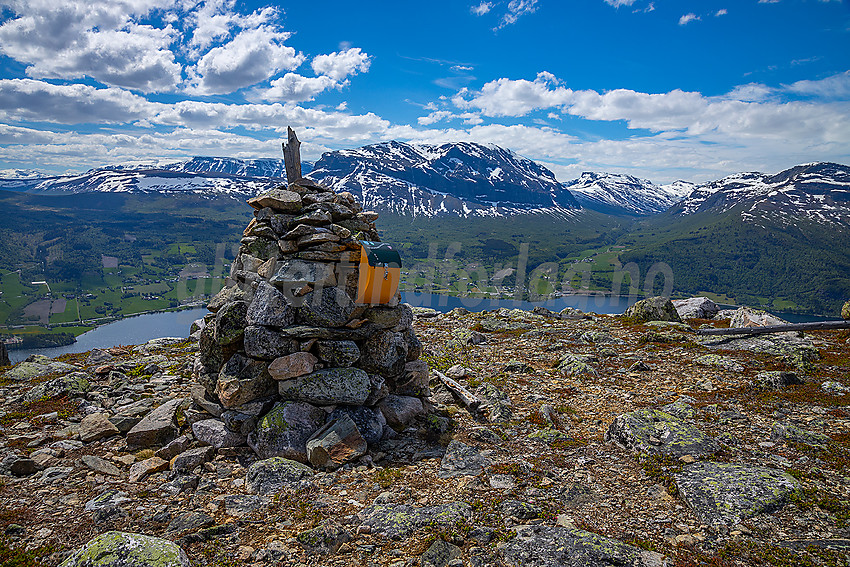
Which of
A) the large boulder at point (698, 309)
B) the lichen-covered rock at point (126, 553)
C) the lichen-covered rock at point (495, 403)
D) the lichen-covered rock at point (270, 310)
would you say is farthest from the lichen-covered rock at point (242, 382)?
→ the large boulder at point (698, 309)

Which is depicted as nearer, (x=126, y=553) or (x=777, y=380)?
(x=126, y=553)

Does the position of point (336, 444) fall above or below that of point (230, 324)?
below

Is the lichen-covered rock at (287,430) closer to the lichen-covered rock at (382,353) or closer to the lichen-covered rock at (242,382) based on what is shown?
the lichen-covered rock at (242,382)

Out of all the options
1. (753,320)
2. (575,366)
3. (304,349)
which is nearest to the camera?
(304,349)

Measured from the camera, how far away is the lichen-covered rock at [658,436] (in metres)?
11.0

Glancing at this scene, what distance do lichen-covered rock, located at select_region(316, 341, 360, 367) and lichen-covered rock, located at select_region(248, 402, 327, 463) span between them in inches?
59.4

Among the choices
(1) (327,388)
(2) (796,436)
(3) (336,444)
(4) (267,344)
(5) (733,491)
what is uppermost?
(4) (267,344)

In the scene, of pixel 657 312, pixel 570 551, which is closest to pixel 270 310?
pixel 570 551

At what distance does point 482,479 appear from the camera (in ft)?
34.0

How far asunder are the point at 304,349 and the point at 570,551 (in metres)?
8.68

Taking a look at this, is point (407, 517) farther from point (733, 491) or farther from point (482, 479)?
point (733, 491)

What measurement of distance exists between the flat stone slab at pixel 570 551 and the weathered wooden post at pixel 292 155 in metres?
14.3

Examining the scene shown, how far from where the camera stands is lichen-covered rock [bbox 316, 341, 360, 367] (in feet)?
40.9

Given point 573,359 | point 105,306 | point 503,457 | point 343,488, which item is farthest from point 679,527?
point 105,306
